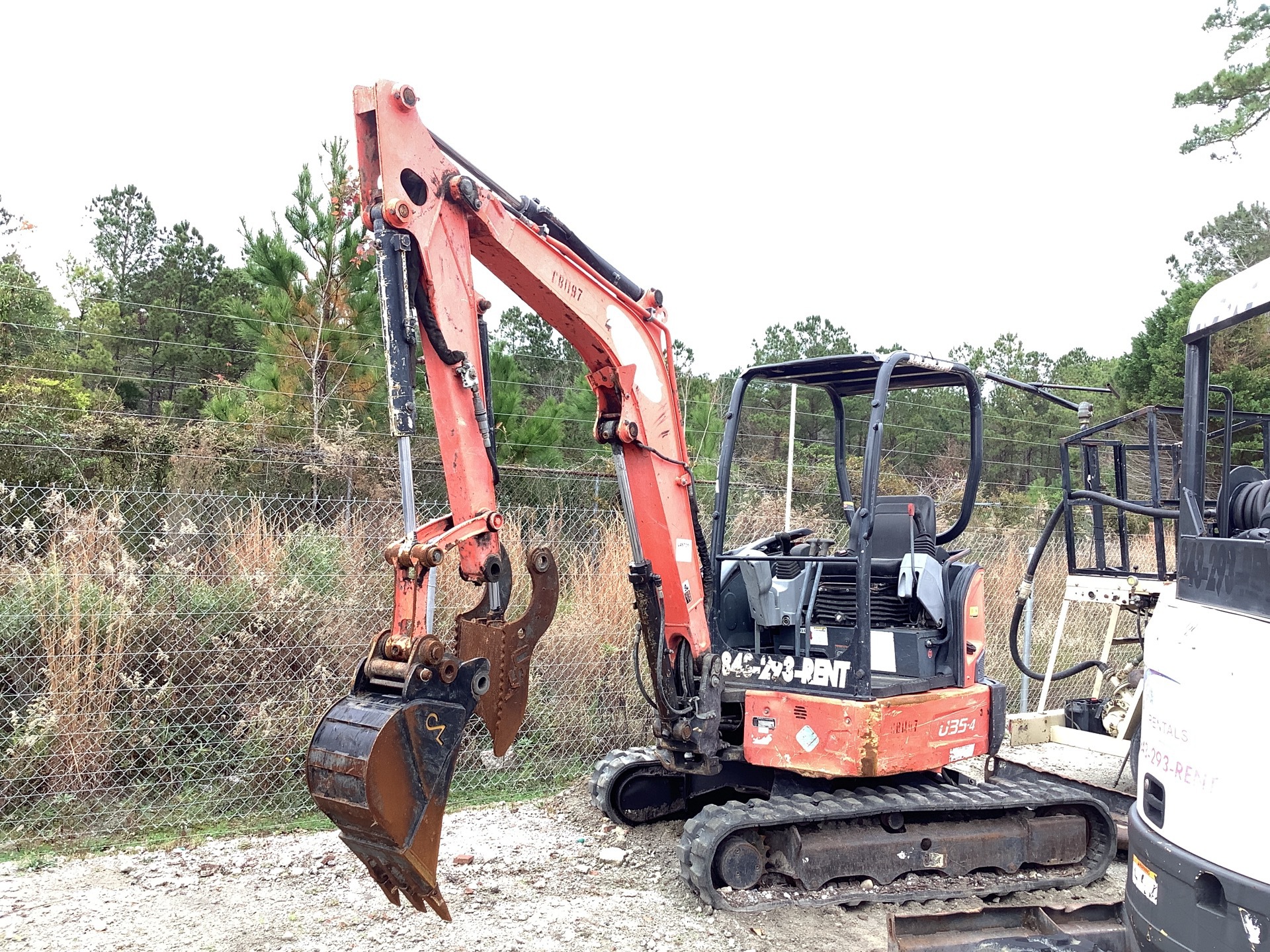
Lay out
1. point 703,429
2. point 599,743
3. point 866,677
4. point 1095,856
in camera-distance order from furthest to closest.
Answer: point 703,429
point 599,743
point 1095,856
point 866,677

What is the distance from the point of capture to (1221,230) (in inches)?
1017

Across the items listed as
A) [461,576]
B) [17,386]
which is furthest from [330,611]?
[17,386]

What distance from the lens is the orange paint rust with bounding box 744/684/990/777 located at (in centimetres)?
511

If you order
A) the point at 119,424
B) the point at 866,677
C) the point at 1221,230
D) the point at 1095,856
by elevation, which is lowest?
the point at 1095,856

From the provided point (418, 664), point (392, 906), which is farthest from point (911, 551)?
point (392, 906)

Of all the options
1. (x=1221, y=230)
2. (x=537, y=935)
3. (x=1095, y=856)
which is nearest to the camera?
(x=537, y=935)

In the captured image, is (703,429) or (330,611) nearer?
(330,611)

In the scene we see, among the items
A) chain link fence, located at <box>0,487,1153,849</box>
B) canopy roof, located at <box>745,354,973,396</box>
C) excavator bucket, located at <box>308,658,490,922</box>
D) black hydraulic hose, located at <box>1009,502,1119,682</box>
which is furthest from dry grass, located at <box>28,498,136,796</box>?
black hydraulic hose, located at <box>1009,502,1119,682</box>

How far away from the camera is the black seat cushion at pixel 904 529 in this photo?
5.73 meters

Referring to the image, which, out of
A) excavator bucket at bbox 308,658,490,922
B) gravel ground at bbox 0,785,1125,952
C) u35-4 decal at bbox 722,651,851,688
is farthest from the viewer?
u35-4 decal at bbox 722,651,851,688

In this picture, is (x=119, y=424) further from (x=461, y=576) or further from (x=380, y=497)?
(x=461, y=576)

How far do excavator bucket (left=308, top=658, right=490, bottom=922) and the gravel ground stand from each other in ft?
3.53

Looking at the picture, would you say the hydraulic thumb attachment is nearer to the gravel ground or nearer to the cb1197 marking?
the cb1197 marking

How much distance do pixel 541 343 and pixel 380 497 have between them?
7.62m
